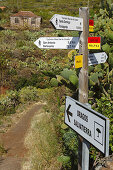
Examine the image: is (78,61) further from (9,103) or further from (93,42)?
(9,103)

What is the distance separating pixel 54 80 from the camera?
177 inches

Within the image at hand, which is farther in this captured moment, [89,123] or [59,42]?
[59,42]

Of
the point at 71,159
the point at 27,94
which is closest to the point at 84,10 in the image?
the point at 71,159

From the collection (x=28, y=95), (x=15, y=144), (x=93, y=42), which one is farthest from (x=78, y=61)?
(x=28, y=95)

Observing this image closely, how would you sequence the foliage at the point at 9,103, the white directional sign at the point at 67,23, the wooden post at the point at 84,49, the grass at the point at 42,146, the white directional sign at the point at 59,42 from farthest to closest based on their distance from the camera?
the foliage at the point at 9,103, the grass at the point at 42,146, the white directional sign at the point at 59,42, the wooden post at the point at 84,49, the white directional sign at the point at 67,23

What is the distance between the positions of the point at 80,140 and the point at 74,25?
56.5 inches

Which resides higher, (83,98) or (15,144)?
(83,98)

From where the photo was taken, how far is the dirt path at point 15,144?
5691mm

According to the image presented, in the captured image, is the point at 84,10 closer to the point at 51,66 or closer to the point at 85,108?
the point at 85,108

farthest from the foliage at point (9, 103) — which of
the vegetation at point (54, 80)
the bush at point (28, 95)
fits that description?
the bush at point (28, 95)

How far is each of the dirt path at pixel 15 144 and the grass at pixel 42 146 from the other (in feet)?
0.73

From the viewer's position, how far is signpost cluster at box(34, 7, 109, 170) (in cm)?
212

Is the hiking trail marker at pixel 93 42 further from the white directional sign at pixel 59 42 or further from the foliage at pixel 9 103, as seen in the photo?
the foliage at pixel 9 103

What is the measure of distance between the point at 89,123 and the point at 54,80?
2.32 metres
